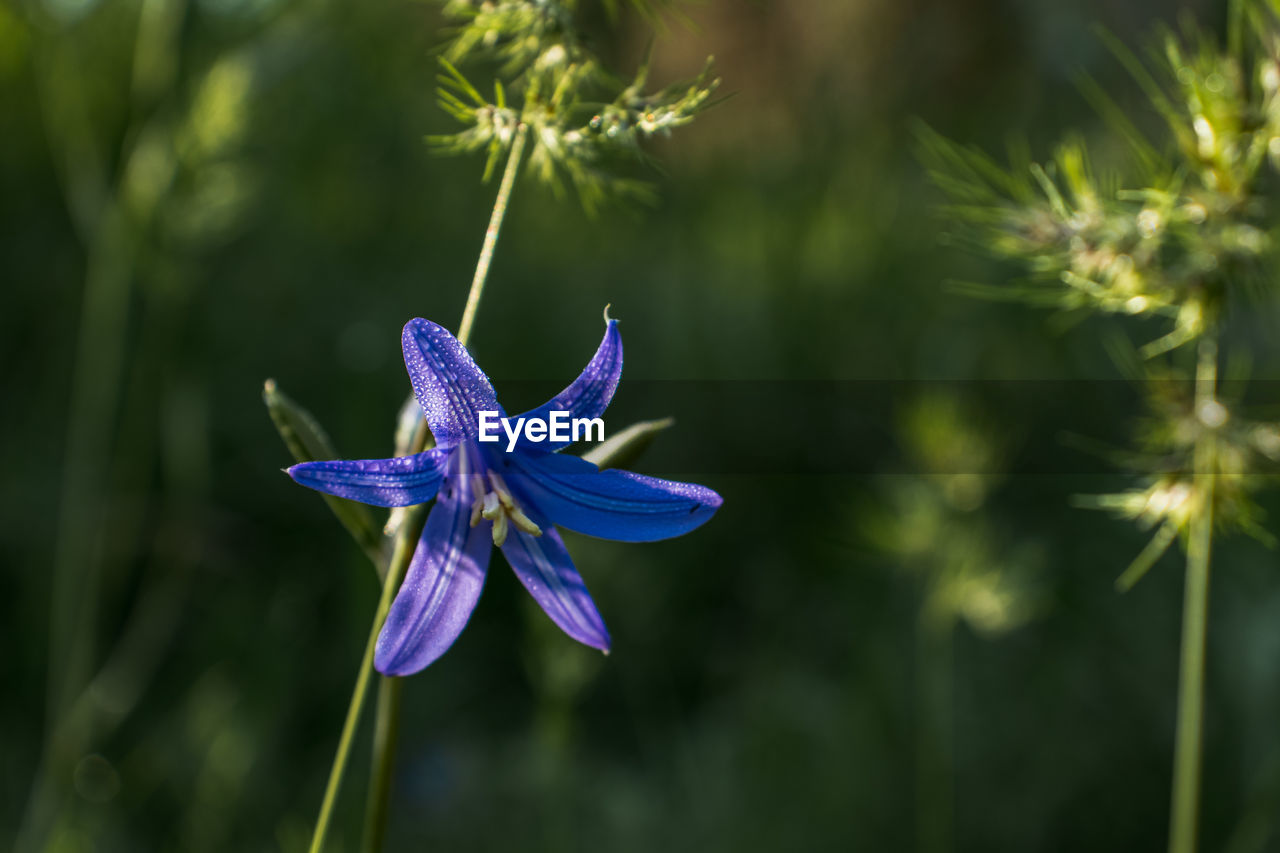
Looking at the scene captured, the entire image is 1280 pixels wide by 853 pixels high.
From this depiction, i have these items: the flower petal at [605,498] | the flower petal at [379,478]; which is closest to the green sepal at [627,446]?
the flower petal at [605,498]

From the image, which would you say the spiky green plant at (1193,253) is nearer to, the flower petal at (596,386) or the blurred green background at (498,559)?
the flower petal at (596,386)

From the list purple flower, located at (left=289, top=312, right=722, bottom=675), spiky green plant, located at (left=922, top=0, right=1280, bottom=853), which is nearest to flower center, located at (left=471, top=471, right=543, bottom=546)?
purple flower, located at (left=289, top=312, right=722, bottom=675)

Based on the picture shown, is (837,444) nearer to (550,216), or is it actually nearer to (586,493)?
(550,216)

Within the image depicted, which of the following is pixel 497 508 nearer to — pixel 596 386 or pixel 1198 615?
pixel 596 386

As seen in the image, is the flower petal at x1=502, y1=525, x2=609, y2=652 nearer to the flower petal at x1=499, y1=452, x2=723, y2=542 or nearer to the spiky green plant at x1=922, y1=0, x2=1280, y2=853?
the flower petal at x1=499, y1=452, x2=723, y2=542

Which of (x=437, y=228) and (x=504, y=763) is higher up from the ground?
(x=437, y=228)

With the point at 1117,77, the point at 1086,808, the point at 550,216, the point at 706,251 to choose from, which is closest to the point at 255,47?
the point at 550,216

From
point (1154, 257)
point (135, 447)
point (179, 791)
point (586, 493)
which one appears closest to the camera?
point (586, 493)
